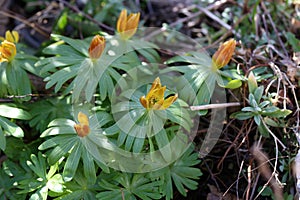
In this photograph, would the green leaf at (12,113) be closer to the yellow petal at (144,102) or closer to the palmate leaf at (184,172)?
the yellow petal at (144,102)

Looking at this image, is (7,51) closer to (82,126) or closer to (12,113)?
(12,113)

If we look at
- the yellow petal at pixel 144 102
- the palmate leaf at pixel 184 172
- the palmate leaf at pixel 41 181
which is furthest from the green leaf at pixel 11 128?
the palmate leaf at pixel 184 172

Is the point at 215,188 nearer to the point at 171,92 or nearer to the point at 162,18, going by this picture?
the point at 171,92

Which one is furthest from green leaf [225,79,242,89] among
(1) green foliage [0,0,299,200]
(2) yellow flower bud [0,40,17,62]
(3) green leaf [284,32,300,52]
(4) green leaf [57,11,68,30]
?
(4) green leaf [57,11,68,30]

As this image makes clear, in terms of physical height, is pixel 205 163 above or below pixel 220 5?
below

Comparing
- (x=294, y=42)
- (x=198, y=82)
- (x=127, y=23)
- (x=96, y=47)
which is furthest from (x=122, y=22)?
(x=294, y=42)

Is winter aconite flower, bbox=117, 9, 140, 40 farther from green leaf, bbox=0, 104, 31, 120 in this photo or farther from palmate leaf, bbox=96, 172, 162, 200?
palmate leaf, bbox=96, 172, 162, 200

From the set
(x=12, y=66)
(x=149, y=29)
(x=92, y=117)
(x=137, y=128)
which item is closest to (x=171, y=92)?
(x=137, y=128)

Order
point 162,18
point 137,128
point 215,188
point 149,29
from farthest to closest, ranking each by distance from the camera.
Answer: point 162,18 → point 149,29 → point 215,188 → point 137,128
